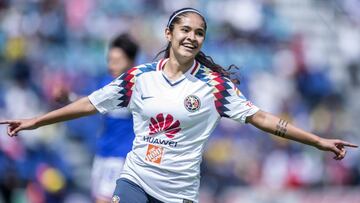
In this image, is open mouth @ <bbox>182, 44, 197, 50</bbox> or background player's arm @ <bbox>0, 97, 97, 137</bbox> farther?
background player's arm @ <bbox>0, 97, 97, 137</bbox>

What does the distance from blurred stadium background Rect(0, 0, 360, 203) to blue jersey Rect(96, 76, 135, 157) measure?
3836mm

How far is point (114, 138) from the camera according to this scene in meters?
8.62

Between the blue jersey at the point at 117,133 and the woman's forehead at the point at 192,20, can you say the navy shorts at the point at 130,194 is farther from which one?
the blue jersey at the point at 117,133

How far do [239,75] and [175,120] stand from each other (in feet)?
26.4

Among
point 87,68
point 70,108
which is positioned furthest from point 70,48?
point 70,108

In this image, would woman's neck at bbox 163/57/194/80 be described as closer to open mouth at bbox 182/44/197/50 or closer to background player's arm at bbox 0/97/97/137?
open mouth at bbox 182/44/197/50

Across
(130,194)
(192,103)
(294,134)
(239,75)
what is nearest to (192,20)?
(192,103)

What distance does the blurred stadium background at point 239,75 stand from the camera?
42.2ft

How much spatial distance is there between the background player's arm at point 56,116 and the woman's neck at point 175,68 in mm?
605

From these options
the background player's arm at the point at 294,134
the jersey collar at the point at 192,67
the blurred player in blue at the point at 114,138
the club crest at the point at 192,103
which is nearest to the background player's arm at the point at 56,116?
the jersey collar at the point at 192,67

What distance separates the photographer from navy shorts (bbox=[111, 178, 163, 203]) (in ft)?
20.7

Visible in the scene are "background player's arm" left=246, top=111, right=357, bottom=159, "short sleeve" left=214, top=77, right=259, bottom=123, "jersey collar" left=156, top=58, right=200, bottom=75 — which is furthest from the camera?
"jersey collar" left=156, top=58, right=200, bottom=75

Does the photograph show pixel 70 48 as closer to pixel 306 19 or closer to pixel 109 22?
pixel 109 22

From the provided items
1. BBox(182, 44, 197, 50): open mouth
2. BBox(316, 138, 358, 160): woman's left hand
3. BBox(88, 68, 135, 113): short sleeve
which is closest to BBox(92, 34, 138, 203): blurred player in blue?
BBox(88, 68, 135, 113): short sleeve
